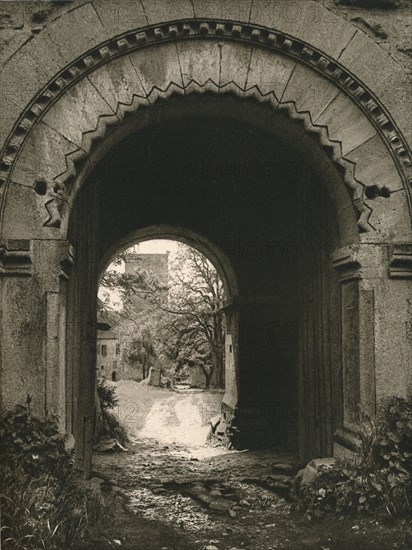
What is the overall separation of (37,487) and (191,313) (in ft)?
50.1

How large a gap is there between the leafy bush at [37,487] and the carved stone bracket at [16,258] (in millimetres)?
1060

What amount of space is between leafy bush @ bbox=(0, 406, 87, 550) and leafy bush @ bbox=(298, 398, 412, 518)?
1960 millimetres

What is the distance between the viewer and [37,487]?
4.04 metres

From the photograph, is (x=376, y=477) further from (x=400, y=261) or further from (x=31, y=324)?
(x=31, y=324)

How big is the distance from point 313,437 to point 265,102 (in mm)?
3733

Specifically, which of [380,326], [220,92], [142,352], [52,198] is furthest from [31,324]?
[142,352]

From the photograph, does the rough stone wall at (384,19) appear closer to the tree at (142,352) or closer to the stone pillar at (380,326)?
the stone pillar at (380,326)

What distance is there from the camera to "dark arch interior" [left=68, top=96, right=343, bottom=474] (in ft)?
19.6

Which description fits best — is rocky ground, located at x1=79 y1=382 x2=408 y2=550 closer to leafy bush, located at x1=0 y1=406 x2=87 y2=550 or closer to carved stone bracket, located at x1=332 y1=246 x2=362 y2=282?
leafy bush, located at x1=0 y1=406 x2=87 y2=550

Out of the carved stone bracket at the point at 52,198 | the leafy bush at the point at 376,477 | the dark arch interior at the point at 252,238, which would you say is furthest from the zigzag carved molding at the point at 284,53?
the leafy bush at the point at 376,477

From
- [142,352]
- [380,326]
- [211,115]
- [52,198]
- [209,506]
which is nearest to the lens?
[52,198]

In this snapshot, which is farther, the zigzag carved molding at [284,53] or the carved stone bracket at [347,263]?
the carved stone bracket at [347,263]

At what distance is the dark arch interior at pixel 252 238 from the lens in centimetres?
596

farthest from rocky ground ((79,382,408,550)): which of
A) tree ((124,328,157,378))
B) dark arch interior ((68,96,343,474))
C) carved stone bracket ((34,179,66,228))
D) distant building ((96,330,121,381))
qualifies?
distant building ((96,330,121,381))
